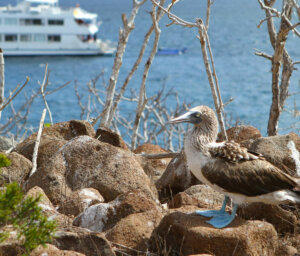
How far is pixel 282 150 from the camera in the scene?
5801mm

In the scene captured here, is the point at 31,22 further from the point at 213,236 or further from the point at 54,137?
the point at 213,236

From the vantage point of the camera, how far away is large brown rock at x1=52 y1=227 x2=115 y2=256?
14.2ft

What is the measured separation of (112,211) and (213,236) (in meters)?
0.97

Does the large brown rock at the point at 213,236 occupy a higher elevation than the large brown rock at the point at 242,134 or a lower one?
lower

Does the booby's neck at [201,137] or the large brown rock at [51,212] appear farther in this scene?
the large brown rock at [51,212]

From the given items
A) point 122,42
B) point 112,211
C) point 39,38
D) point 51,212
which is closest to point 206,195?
point 112,211

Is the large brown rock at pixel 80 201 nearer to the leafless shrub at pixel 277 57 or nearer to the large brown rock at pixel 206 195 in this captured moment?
the large brown rock at pixel 206 195

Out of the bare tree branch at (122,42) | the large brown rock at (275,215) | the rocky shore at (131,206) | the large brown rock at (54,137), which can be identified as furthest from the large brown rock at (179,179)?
the bare tree branch at (122,42)

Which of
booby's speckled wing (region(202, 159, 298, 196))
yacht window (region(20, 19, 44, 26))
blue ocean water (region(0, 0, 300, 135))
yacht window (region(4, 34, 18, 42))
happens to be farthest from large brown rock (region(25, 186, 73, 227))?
yacht window (region(4, 34, 18, 42))

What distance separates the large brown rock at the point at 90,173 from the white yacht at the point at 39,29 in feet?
182

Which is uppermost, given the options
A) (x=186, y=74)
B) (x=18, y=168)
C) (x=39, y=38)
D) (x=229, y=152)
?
(x=229, y=152)

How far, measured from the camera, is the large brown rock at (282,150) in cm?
572

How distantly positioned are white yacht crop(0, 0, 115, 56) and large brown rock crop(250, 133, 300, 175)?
184 ft

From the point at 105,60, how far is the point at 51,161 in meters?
59.9
